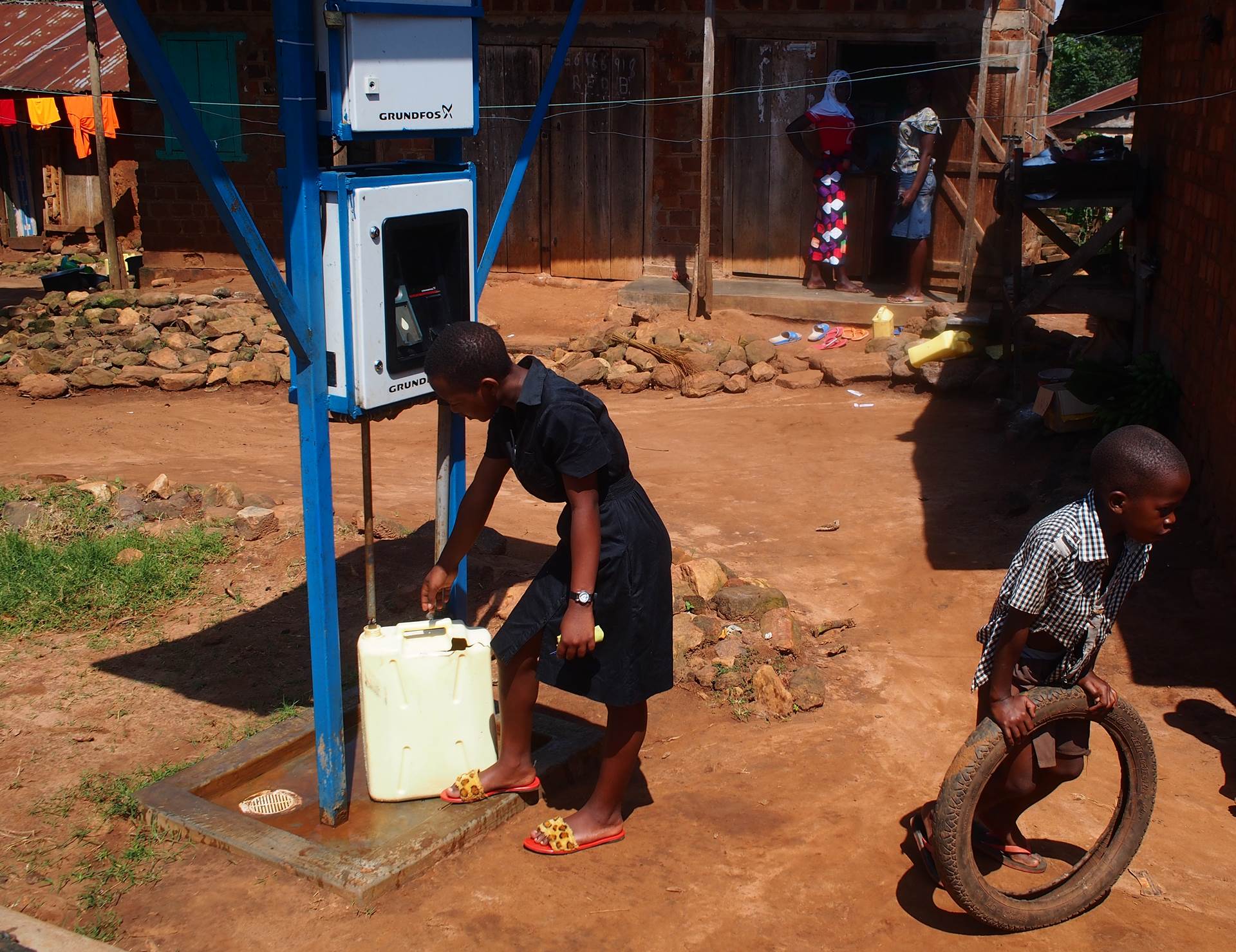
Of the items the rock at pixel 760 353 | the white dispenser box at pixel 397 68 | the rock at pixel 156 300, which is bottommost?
the rock at pixel 760 353

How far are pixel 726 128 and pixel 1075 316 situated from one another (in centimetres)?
390

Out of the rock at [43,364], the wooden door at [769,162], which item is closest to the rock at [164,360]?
the rock at [43,364]

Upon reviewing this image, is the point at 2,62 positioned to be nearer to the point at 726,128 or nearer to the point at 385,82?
the point at 726,128

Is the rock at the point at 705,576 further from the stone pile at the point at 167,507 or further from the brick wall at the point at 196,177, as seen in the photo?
the brick wall at the point at 196,177

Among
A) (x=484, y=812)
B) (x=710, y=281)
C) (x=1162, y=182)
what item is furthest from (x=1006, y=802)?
(x=710, y=281)

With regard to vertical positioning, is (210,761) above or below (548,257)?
below

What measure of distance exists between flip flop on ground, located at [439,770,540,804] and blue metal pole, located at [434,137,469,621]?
0.71 m

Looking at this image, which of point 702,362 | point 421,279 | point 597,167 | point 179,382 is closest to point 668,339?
point 702,362

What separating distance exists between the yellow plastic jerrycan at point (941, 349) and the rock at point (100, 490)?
596 cm

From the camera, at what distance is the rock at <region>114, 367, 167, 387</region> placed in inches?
402

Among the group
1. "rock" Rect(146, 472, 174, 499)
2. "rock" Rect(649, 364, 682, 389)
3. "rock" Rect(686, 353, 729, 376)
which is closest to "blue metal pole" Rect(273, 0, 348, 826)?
"rock" Rect(146, 472, 174, 499)

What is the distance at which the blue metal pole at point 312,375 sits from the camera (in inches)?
128

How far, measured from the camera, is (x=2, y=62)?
59.2ft

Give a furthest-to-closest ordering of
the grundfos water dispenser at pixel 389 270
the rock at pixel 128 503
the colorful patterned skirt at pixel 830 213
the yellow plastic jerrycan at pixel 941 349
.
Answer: the colorful patterned skirt at pixel 830 213, the yellow plastic jerrycan at pixel 941 349, the rock at pixel 128 503, the grundfos water dispenser at pixel 389 270
